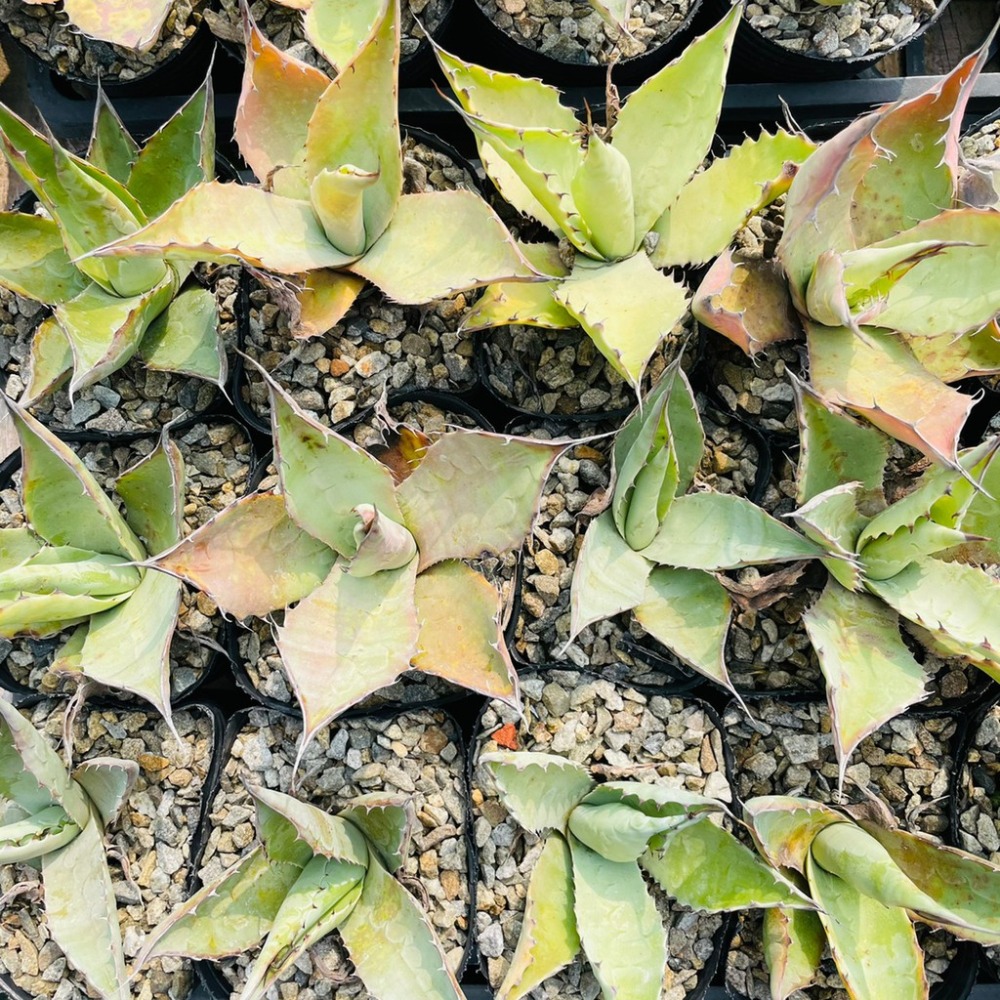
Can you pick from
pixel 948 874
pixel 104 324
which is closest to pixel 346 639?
pixel 104 324

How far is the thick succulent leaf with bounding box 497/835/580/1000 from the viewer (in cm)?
79

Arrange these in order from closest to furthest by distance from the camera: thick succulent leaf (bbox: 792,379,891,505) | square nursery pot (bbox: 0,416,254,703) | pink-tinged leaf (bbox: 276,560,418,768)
→ 1. pink-tinged leaf (bbox: 276,560,418,768)
2. thick succulent leaf (bbox: 792,379,891,505)
3. square nursery pot (bbox: 0,416,254,703)

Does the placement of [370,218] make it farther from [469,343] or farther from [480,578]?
[480,578]

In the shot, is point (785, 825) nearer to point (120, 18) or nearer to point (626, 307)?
point (626, 307)

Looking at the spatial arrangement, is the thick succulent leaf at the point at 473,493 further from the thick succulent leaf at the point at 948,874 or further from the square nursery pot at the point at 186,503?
the thick succulent leaf at the point at 948,874

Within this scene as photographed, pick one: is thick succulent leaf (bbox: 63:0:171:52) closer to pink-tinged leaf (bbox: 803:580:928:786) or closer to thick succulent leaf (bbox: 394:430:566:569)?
thick succulent leaf (bbox: 394:430:566:569)

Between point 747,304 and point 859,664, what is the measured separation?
0.38 meters

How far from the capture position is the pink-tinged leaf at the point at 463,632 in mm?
779

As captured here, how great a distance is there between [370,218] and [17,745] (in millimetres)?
603

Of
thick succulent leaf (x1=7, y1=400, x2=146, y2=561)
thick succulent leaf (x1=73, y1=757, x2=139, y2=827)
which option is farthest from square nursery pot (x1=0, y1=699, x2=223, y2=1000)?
thick succulent leaf (x1=7, y1=400, x2=146, y2=561)

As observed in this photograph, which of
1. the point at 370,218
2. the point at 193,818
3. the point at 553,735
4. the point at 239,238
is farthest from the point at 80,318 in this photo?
the point at 553,735

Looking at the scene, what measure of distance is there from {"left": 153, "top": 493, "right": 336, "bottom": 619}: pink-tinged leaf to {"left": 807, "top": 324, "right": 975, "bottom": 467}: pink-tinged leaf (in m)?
0.53

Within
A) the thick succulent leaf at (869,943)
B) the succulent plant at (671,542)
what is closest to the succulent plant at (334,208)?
the succulent plant at (671,542)

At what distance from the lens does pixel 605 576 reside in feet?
2.85
